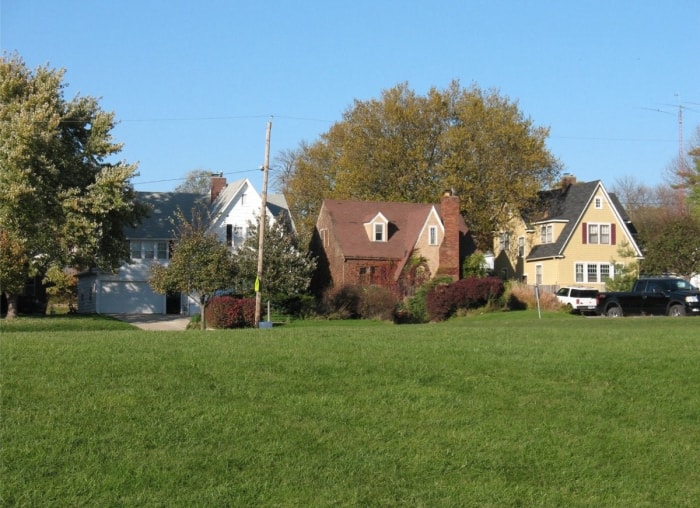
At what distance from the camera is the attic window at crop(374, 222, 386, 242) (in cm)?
5678

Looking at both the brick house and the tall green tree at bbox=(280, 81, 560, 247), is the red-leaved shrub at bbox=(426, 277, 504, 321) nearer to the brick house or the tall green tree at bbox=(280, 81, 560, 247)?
the brick house

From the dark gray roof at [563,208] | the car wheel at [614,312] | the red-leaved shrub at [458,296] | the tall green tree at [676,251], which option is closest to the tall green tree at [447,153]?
the dark gray roof at [563,208]

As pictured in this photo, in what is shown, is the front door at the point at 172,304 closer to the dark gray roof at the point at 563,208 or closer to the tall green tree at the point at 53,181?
the tall green tree at the point at 53,181

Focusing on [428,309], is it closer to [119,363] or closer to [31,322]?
[31,322]

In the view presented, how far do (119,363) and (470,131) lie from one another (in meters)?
49.9

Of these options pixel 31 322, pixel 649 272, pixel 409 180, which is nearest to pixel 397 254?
pixel 409 180

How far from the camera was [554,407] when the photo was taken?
1245 centimetres

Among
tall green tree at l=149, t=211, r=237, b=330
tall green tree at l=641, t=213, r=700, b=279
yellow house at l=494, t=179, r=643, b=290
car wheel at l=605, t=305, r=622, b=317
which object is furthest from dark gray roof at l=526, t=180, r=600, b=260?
tall green tree at l=149, t=211, r=237, b=330

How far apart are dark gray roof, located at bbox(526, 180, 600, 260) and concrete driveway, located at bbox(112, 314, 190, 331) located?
84.0 ft

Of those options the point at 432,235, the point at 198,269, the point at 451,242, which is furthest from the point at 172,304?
the point at 198,269

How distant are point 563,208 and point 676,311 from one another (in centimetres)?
2763

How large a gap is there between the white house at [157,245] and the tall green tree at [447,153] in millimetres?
6764

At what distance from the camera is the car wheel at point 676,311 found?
37.7 meters

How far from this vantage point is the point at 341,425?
11.2 m
